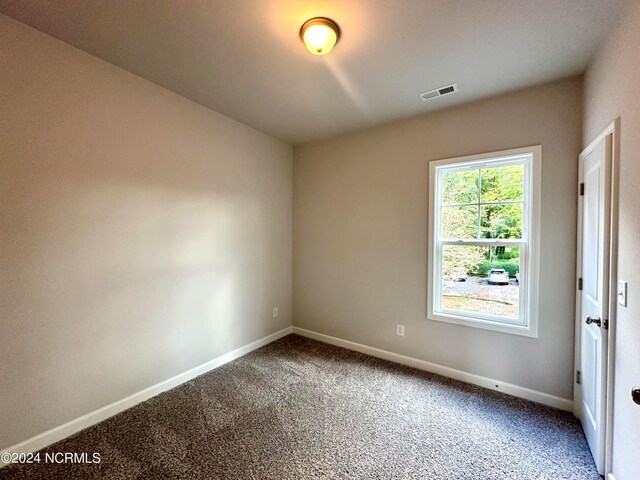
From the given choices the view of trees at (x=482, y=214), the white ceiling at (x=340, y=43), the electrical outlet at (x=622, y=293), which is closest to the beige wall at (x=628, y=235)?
the electrical outlet at (x=622, y=293)

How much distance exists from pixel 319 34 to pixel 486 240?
87.5 inches

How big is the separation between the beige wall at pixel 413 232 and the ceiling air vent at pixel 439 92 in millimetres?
318

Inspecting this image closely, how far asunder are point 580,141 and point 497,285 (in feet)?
4.34

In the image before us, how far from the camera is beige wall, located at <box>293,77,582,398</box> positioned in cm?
220

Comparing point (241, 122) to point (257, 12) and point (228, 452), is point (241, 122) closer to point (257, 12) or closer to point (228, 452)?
point (257, 12)

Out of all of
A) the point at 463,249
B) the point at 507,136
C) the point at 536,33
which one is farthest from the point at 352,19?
the point at 463,249

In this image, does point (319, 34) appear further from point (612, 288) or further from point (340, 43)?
point (612, 288)

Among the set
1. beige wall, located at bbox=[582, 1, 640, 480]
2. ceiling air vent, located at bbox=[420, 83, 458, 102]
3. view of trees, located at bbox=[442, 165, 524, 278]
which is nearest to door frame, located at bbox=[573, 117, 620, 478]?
beige wall, located at bbox=[582, 1, 640, 480]

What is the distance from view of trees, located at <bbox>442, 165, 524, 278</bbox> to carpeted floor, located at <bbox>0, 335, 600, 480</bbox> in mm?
1163

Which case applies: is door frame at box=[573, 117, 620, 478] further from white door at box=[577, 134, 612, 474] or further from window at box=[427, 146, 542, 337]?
window at box=[427, 146, 542, 337]

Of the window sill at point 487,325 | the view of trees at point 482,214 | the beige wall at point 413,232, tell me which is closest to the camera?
the beige wall at point 413,232

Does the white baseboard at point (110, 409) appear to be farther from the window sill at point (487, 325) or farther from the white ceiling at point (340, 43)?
the white ceiling at point (340, 43)

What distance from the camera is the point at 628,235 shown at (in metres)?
1.38

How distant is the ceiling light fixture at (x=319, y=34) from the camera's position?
1618 millimetres
